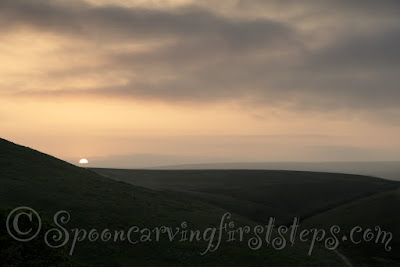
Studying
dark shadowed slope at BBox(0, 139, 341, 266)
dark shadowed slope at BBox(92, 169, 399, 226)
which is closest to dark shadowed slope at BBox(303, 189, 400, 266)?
dark shadowed slope at BBox(0, 139, 341, 266)

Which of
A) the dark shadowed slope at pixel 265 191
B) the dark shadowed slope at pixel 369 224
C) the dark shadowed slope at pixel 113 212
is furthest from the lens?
the dark shadowed slope at pixel 265 191

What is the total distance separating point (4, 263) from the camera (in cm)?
2661

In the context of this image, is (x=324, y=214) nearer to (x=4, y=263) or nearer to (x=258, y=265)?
(x=258, y=265)

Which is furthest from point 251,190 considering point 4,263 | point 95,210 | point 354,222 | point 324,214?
point 4,263

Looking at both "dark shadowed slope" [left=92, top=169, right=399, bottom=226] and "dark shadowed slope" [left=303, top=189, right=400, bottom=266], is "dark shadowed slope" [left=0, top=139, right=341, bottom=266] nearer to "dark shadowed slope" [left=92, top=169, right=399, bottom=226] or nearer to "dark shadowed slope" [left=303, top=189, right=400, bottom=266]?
"dark shadowed slope" [left=303, top=189, right=400, bottom=266]

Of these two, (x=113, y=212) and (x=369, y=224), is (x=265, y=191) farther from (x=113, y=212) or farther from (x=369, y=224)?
(x=113, y=212)

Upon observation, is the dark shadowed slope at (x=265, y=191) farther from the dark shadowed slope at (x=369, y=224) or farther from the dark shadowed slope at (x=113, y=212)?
the dark shadowed slope at (x=113, y=212)

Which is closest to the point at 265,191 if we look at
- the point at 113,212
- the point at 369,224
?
the point at 369,224

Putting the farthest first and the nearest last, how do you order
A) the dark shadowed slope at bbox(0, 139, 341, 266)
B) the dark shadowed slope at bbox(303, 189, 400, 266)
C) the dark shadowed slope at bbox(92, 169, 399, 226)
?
1. the dark shadowed slope at bbox(92, 169, 399, 226)
2. the dark shadowed slope at bbox(303, 189, 400, 266)
3. the dark shadowed slope at bbox(0, 139, 341, 266)

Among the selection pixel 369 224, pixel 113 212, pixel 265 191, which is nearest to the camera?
pixel 113 212

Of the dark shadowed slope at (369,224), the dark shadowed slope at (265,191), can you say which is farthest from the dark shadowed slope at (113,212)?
the dark shadowed slope at (265,191)

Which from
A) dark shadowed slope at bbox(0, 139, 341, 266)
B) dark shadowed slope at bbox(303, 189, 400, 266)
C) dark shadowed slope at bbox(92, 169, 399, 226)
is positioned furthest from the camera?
dark shadowed slope at bbox(92, 169, 399, 226)

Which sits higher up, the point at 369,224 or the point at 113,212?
the point at 369,224

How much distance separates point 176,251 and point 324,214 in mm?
40280
